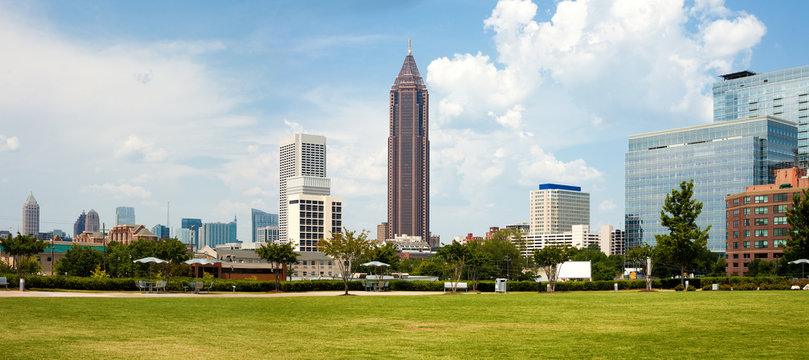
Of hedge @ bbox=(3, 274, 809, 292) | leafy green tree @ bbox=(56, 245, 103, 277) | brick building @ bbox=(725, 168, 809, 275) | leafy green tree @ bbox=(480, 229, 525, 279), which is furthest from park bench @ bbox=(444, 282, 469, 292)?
brick building @ bbox=(725, 168, 809, 275)

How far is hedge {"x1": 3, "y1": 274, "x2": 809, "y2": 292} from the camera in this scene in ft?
162

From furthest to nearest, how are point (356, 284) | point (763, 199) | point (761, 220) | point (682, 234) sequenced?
point (761, 220) → point (763, 199) → point (682, 234) → point (356, 284)

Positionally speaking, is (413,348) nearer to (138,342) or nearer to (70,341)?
(138,342)

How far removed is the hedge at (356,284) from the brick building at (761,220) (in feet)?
284

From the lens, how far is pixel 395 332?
21.0 m

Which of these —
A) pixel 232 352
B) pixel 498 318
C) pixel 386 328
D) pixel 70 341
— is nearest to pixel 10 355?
pixel 70 341

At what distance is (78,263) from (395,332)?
107 m

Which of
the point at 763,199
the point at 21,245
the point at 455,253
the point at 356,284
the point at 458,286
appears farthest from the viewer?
the point at 763,199

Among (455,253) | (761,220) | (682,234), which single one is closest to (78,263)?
(455,253)

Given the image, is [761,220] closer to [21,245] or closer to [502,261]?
[502,261]

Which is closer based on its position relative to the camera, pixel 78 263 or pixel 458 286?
pixel 458 286

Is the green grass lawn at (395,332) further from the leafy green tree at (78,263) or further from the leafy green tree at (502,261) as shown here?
the leafy green tree at (78,263)

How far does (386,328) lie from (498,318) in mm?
5508

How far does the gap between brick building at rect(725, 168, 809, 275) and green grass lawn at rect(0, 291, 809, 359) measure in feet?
402
